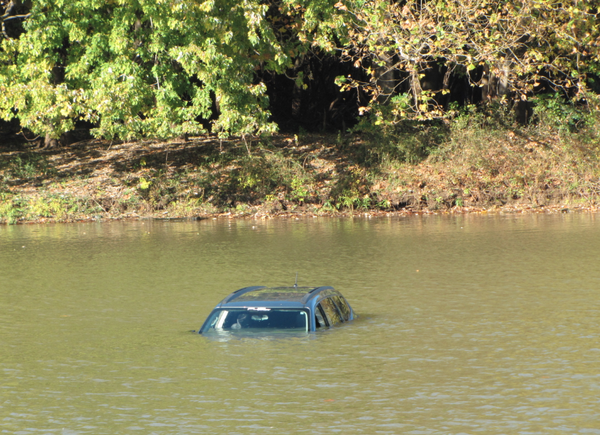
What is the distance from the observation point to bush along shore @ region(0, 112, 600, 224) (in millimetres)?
32281

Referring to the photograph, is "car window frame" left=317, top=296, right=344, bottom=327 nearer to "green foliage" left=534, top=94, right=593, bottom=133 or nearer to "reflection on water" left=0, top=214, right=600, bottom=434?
"reflection on water" left=0, top=214, right=600, bottom=434

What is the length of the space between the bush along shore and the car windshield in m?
20.8

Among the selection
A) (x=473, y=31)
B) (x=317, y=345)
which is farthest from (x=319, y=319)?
(x=473, y=31)

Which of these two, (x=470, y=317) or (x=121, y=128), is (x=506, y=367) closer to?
(x=470, y=317)

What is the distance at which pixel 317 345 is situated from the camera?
1094 cm

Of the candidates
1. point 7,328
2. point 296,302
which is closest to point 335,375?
point 296,302

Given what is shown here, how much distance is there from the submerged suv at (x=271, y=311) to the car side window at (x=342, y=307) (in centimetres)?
50

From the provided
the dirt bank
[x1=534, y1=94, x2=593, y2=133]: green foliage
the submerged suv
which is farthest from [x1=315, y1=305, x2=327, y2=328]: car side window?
[x1=534, y1=94, x2=593, y2=133]: green foliage

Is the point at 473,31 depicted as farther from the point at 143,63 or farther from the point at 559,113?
the point at 143,63

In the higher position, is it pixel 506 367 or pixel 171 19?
pixel 171 19

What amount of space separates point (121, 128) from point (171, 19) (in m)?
4.52

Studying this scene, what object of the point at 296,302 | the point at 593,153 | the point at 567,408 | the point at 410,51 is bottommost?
the point at 567,408

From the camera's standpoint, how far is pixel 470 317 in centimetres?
1277

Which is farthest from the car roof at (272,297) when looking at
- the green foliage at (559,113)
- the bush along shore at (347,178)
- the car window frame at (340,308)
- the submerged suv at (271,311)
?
the green foliage at (559,113)
